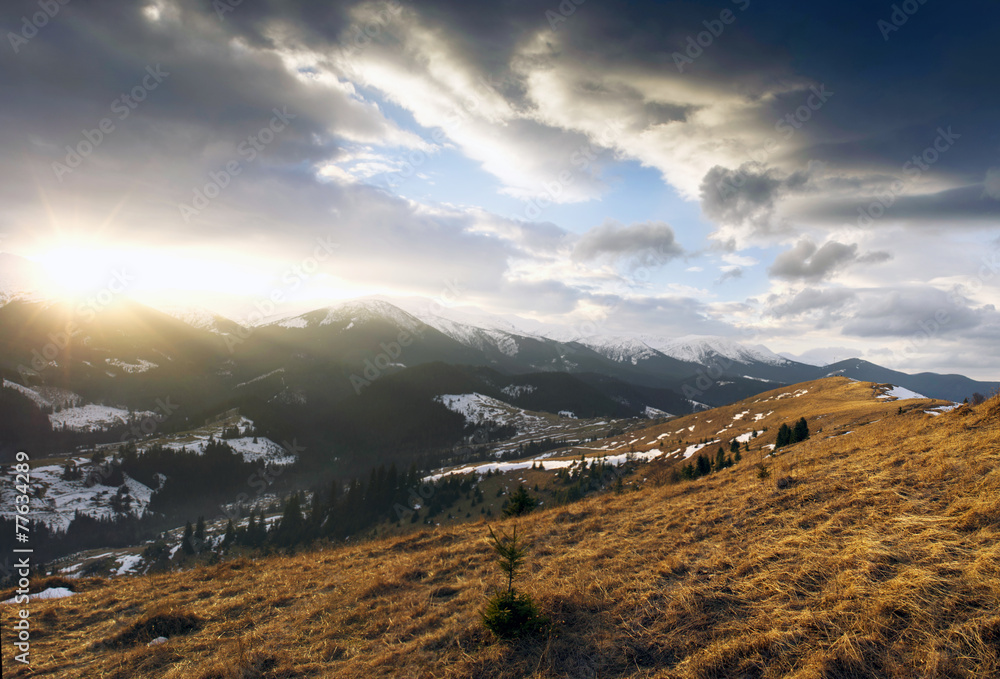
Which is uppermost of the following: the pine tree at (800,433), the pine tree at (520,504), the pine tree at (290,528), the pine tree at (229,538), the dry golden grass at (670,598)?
the dry golden grass at (670,598)

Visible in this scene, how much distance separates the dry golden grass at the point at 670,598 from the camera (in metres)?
6.21

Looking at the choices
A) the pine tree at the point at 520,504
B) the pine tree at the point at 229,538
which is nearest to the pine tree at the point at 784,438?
the pine tree at the point at 520,504

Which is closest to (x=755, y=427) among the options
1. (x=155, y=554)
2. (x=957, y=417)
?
(x=957, y=417)

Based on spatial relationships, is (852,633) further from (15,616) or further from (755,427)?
(755,427)

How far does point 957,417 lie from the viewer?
18328 mm

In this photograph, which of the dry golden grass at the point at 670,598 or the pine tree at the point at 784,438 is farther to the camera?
the pine tree at the point at 784,438

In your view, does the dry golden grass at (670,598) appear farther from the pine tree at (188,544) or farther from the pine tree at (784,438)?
the pine tree at (188,544)

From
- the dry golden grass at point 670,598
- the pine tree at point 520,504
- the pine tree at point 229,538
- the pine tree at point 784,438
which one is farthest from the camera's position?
the pine tree at point 229,538

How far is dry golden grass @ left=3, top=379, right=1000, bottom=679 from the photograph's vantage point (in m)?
6.21

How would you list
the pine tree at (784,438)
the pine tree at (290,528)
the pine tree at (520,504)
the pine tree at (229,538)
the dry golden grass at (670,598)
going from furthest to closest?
the pine tree at (229,538), the pine tree at (290,528), the pine tree at (784,438), the pine tree at (520,504), the dry golden grass at (670,598)

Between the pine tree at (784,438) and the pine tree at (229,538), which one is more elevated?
the pine tree at (784,438)

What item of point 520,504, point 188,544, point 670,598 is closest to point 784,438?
point 520,504

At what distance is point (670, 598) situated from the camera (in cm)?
829

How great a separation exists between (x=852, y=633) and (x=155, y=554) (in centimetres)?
18024
